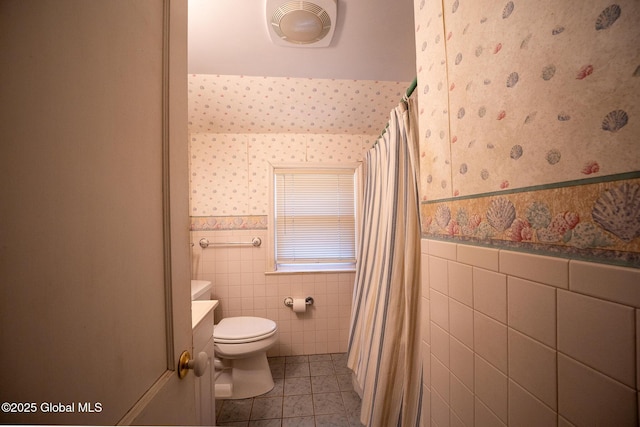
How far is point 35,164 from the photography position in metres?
0.26

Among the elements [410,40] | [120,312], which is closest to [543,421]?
[120,312]

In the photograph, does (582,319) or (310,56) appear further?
(310,56)

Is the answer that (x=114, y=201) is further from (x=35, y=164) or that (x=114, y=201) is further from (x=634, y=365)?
(x=634, y=365)

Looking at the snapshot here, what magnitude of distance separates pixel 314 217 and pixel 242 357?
1185 mm

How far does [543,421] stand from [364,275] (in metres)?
1.16

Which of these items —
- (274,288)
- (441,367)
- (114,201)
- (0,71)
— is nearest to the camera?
(0,71)

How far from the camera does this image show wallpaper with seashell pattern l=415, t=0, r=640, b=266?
30cm

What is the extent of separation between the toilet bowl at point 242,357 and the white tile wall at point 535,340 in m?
1.17

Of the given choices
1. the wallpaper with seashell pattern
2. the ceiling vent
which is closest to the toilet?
the wallpaper with seashell pattern

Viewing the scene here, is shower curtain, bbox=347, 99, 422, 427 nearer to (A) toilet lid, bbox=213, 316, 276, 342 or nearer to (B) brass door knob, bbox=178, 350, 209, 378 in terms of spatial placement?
(A) toilet lid, bbox=213, 316, 276, 342

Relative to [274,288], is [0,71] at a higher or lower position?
higher

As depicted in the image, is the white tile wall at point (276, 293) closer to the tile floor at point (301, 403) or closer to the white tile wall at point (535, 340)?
the tile floor at point (301, 403)

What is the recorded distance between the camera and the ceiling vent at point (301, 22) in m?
1.03

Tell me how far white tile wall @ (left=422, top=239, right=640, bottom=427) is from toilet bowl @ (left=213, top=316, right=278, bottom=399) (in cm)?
117
